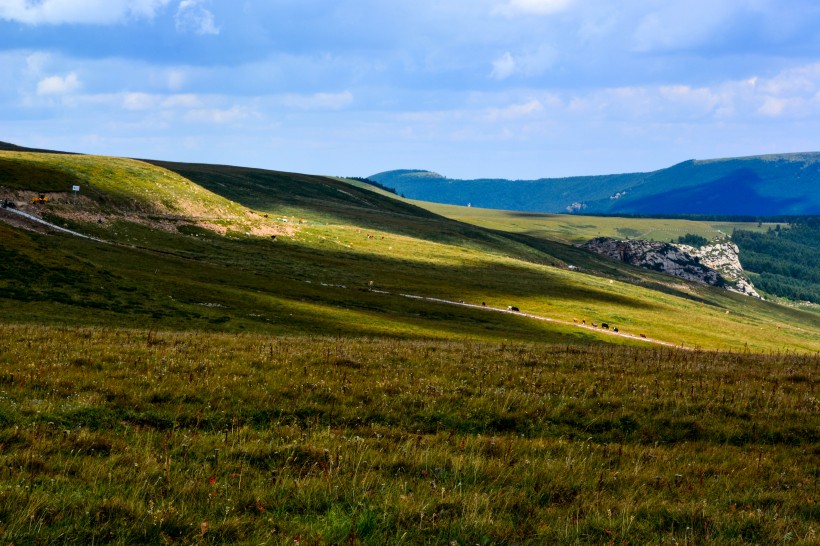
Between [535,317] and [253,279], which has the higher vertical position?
[253,279]

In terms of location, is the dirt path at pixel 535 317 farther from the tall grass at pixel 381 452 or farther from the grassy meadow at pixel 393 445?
the tall grass at pixel 381 452

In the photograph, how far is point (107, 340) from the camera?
74.2 ft

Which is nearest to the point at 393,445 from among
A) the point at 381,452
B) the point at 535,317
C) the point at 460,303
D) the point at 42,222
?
the point at 381,452

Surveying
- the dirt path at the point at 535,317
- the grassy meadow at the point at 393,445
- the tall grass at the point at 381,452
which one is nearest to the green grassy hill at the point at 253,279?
the dirt path at the point at 535,317

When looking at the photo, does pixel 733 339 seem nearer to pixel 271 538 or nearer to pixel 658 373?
pixel 658 373

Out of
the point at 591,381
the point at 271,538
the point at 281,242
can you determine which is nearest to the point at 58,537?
the point at 271,538

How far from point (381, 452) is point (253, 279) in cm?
7851

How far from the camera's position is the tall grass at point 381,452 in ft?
24.5

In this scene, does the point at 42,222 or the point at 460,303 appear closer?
the point at 42,222

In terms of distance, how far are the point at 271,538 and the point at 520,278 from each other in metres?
140

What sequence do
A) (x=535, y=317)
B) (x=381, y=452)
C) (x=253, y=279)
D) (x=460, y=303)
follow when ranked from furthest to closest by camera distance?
(x=460, y=303) < (x=535, y=317) < (x=253, y=279) < (x=381, y=452)

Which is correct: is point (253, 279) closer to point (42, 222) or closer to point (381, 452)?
point (42, 222)

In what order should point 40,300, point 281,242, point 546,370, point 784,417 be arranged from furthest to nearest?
point 281,242 → point 40,300 → point 546,370 → point 784,417

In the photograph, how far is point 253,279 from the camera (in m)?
86.0
